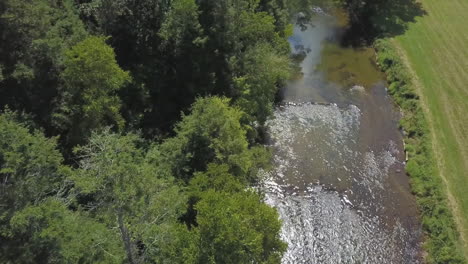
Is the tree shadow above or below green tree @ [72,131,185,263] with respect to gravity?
below

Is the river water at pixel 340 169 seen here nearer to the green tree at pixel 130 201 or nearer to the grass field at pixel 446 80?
the grass field at pixel 446 80

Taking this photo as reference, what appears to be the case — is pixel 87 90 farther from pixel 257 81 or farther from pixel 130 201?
pixel 257 81

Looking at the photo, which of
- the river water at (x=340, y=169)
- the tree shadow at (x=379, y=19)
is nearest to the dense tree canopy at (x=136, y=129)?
the river water at (x=340, y=169)

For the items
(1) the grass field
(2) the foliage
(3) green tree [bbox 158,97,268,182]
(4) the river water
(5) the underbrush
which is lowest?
(4) the river water

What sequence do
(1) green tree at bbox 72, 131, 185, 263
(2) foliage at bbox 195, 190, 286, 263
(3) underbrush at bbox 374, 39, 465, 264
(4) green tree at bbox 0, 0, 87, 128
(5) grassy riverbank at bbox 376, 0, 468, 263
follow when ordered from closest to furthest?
(2) foliage at bbox 195, 190, 286, 263 → (1) green tree at bbox 72, 131, 185, 263 → (4) green tree at bbox 0, 0, 87, 128 → (3) underbrush at bbox 374, 39, 465, 264 → (5) grassy riverbank at bbox 376, 0, 468, 263

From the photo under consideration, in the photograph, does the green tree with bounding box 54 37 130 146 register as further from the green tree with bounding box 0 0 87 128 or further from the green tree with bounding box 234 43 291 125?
the green tree with bounding box 234 43 291 125

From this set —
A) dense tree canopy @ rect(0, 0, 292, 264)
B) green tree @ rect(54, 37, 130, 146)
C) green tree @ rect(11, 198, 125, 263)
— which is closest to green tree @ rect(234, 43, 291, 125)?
dense tree canopy @ rect(0, 0, 292, 264)
